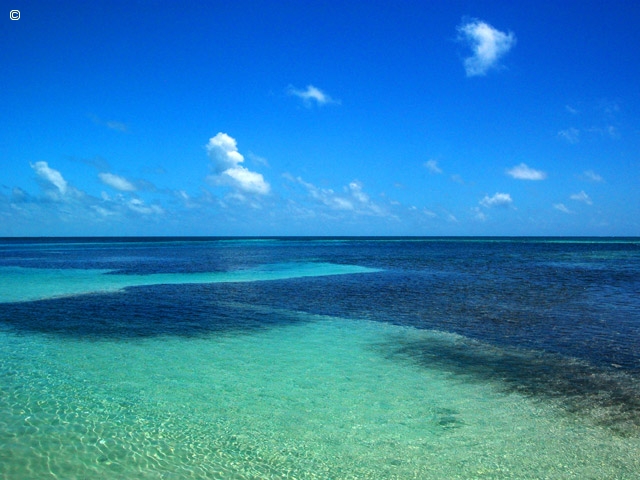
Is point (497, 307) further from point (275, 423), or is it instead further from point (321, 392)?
point (275, 423)

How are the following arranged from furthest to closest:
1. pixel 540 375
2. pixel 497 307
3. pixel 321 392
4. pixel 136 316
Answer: pixel 497 307, pixel 136 316, pixel 540 375, pixel 321 392

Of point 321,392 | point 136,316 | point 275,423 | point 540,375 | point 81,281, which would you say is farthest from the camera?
point 81,281

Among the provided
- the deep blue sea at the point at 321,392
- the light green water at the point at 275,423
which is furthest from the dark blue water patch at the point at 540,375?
the light green water at the point at 275,423

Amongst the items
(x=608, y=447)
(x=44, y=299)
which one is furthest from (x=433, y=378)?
(x=44, y=299)

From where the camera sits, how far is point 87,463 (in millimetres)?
5617

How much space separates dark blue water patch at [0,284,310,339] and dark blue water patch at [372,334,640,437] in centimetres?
509

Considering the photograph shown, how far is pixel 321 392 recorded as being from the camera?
26.5 ft

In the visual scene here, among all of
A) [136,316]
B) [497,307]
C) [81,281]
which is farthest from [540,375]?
[81,281]

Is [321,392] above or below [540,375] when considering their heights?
below

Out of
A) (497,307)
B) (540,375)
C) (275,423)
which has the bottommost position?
(275,423)

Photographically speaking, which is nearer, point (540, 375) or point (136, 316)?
point (540, 375)

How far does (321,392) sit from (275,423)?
1465 millimetres

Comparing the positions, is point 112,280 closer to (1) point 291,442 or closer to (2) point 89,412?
(2) point 89,412

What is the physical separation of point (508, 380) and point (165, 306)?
12.8 metres
